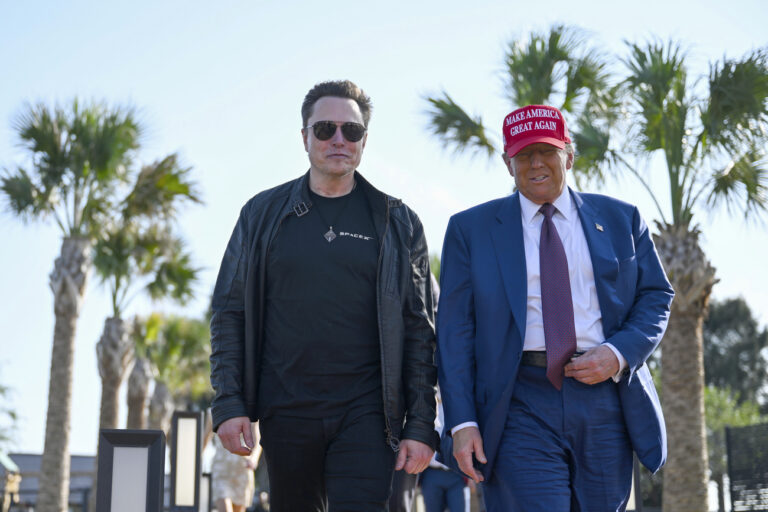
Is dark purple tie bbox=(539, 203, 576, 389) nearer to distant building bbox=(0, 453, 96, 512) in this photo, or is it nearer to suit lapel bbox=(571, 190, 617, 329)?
suit lapel bbox=(571, 190, 617, 329)

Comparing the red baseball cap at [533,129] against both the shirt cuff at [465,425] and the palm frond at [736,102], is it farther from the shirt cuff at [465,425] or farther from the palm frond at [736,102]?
the palm frond at [736,102]

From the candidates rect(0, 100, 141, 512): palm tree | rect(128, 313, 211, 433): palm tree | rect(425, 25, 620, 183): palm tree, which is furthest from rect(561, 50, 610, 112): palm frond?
rect(128, 313, 211, 433): palm tree

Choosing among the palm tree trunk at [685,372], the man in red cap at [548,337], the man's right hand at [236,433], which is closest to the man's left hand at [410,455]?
the man in red cap at [548,337]

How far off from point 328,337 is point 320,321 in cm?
7

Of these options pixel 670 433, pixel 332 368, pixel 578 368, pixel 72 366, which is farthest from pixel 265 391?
pixel 72 366

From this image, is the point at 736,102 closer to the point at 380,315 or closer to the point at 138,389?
the point at 380,315

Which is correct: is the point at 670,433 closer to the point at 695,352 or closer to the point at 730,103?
the point at 695,352

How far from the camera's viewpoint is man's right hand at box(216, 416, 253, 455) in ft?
Result: 12.3

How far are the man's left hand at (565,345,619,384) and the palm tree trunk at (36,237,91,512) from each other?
1439 centimetres

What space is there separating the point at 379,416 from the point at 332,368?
26 centimetres

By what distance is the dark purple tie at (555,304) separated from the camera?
3.49 metres

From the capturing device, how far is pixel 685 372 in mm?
11984

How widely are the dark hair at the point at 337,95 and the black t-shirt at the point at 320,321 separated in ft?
1.76

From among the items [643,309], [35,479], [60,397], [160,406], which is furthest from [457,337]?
[160,406]
